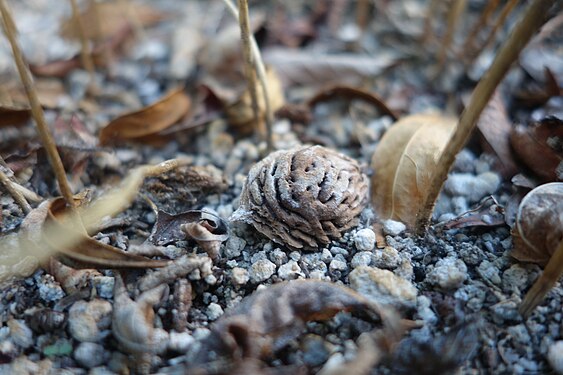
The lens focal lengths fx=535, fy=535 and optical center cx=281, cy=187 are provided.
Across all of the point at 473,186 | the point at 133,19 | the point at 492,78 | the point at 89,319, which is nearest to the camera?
the point at 492,78

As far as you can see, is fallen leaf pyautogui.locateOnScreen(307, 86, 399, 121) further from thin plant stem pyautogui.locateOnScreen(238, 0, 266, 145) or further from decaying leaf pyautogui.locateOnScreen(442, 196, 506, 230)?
decaying leaf pyautogui.locateOnScreen(442, 196, 506, 230)

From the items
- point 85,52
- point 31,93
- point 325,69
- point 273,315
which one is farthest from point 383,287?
point 85,52

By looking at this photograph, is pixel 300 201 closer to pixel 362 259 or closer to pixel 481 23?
pixel 362 259

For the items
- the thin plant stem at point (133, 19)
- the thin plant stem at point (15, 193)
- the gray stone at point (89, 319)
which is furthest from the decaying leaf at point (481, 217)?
the thin plant stem at point (133, 19)

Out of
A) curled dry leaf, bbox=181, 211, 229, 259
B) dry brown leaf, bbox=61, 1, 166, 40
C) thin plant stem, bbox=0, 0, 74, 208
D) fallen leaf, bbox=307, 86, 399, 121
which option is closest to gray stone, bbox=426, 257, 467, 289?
curled dry leaf, bbox=181, 211, 229, 259

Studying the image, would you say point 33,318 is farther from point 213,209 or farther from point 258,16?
point 258,16

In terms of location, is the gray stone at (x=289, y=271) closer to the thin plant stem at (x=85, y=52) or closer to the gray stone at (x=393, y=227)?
the gray stone at (x=393, y=227)
